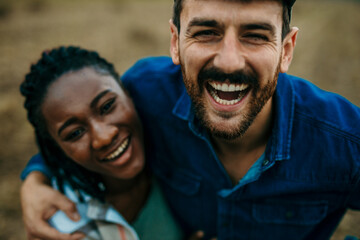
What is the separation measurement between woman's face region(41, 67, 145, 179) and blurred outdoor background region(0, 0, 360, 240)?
7.65 feet

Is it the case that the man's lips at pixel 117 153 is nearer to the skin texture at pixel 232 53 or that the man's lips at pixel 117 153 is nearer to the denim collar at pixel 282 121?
the skin texture at pixel 232 53

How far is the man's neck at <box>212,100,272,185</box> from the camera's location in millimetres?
1801

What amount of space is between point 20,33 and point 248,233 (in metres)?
9.27

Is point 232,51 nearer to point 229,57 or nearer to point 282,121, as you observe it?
point 229,57

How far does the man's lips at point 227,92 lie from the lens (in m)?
1.52

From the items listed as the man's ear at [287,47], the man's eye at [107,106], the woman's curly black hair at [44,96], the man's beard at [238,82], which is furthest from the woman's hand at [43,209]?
the man's ear at [287,47]

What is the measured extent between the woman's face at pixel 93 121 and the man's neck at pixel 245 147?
0.62 m

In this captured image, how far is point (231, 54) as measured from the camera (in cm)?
141

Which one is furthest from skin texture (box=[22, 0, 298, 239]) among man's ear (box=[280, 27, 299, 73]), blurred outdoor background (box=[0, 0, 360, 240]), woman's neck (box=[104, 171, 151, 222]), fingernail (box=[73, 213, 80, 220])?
blurred outdoor background (box=[0, 0, 360, 240])

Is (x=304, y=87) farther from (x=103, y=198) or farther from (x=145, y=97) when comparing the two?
(x=103, y=198)

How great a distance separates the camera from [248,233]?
2.07 meters

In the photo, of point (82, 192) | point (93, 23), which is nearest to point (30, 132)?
point (82, 192)

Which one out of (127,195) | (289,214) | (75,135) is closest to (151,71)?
(75,135)

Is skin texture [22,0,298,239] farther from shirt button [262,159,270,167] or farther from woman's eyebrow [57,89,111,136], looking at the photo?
woman's eyebrow [57,89,111,136]
